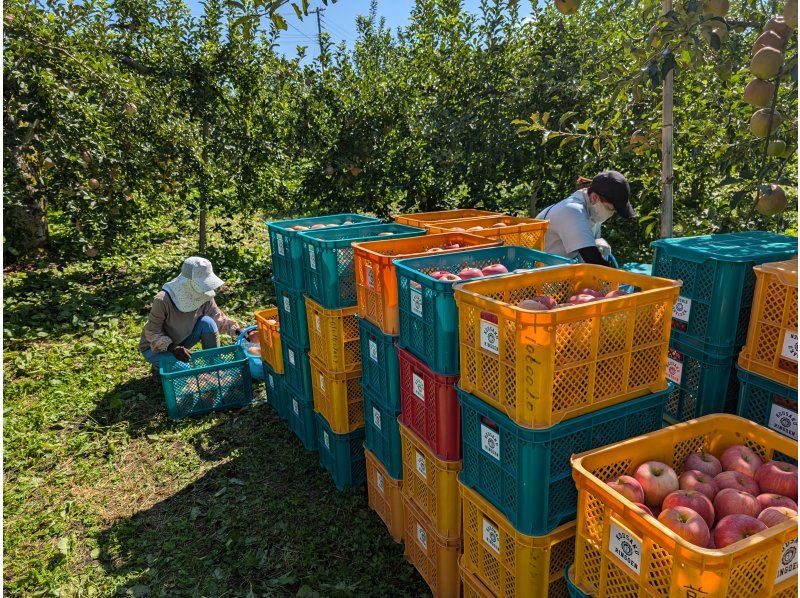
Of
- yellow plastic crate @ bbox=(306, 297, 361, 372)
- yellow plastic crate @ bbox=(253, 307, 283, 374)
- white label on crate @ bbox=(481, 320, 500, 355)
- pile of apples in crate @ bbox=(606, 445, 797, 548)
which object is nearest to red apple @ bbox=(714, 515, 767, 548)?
pile of apples in crate @ bbox=(606, 445, 797, 548)

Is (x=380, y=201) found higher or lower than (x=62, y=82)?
lower

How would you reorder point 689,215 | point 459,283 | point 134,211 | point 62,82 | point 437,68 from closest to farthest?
point 459,283 < point 689,215 < point 62,82 < point 437,68 < point 134,211

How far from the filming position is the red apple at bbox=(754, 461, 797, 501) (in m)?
1.99

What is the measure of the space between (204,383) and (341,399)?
5.75 ft

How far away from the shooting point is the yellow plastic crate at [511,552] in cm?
230

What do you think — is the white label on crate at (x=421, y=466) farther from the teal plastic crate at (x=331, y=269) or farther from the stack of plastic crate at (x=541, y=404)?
the teal plastic crate at (x=331, y=269)

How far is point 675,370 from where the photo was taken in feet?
9.71

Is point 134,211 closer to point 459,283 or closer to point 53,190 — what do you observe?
point 53,190

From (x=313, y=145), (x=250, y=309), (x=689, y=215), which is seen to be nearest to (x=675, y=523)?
(x=689, y=215)

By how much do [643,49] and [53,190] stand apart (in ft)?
23.1

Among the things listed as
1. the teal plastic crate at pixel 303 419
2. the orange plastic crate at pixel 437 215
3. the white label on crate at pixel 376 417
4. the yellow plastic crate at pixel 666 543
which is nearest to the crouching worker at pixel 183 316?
the teal plastic crate at pixel 303 419

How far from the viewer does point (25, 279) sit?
822 cm

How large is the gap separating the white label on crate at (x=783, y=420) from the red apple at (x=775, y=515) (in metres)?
0.67

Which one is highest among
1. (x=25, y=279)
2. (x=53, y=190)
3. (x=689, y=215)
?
(x=53, y=190)
